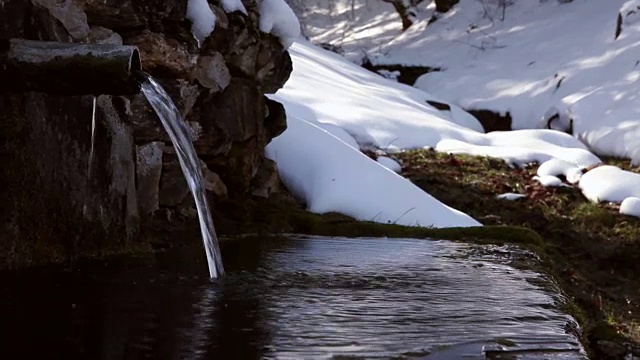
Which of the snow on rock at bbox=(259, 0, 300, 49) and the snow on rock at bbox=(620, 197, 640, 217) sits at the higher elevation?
the snow on rock at bbox=(259, 0, 300, 49)

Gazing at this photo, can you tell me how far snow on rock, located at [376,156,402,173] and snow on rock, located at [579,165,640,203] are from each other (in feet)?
6.28

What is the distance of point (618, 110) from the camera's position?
12.1 meters

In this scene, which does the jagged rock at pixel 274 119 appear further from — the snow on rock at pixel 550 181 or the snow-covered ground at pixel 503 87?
A: the snow on rock at pixel 550 181

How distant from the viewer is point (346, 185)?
6.60m

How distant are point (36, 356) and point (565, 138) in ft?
33.8

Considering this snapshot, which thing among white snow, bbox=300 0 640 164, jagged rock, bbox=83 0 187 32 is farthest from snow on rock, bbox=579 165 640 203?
jagged rock, bbox=83 0 187 32

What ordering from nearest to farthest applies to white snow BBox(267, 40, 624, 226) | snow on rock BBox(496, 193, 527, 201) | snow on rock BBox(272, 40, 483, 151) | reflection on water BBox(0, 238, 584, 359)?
reflection on water BBox(0, 238, 584, 359) → white snow BBox(267, 40, 624, 226) → snow on rock BBox(496, 193, 527, 201) → snow on rock BBox(272, 40, 483, 151)

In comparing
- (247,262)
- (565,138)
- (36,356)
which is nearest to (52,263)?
(247,262)

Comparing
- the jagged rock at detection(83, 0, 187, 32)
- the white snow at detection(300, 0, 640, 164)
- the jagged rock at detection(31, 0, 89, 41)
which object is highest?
the white snow at detection(300, 0, 640, 164)

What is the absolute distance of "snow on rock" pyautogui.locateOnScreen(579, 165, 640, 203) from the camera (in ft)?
28.8

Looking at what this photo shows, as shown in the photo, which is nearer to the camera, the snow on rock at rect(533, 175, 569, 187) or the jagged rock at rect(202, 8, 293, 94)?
the jagged rock at rect(202, 8, 293, 94)

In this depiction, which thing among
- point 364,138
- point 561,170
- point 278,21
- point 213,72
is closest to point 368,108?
point 364,138

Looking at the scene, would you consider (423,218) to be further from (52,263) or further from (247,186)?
(52,263)

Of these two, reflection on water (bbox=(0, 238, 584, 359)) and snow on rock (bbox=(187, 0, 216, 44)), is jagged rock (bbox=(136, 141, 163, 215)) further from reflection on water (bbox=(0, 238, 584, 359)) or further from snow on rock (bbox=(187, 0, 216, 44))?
snow on rock (bbox=(187, 0, 216, 44))
